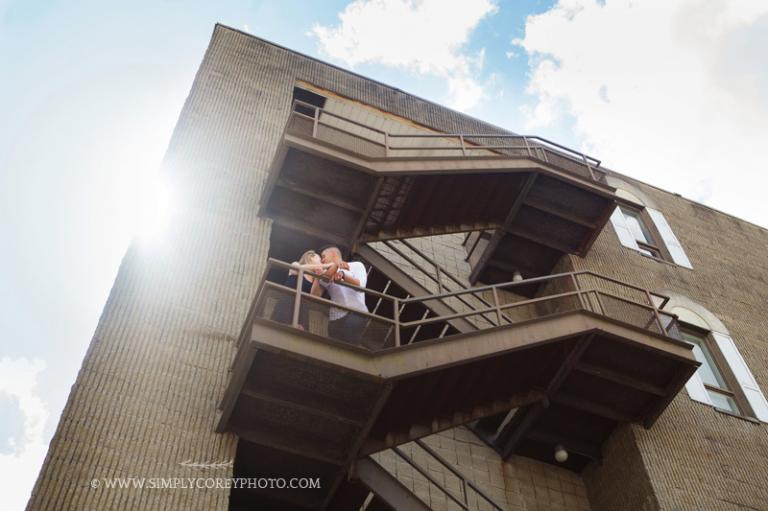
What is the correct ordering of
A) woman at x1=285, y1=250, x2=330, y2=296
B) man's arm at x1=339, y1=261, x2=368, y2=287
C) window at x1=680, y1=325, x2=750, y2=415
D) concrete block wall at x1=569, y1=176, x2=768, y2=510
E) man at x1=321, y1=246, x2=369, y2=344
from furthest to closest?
window at x1=680, y1=325, x2=750, y2=415, concrete block wall at x1=569, y1=176, x2=768, y2=510, man's arm at x1=339, y1=261, x2=368, y2=287, woman at x1=285, y1=250, x2=330, y2=296, man at x1=321, y1=246, x2=369, y2=344

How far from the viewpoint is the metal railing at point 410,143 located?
11.2m

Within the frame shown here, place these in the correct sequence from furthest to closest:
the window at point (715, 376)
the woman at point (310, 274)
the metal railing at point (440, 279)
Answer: the window at point (715, 376)
the metal railing at point (440, 279)
the woman at point (310, 274)

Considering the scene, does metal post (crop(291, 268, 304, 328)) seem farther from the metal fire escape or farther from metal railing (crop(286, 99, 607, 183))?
metal railing (crop(286, 99, 607, 183))

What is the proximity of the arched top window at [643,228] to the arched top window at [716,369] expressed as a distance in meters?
1.64

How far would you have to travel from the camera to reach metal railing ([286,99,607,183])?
1124cm

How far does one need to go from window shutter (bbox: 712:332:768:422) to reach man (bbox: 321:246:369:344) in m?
7.92

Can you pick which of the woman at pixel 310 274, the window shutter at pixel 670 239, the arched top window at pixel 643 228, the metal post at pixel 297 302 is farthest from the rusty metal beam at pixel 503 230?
the metal post at pixel 297 302

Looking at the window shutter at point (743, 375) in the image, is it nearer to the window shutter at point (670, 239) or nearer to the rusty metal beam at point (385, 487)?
the window shutter at point (670, 239)

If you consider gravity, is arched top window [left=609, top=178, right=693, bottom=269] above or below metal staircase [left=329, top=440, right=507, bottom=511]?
above

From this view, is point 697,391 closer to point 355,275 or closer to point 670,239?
point 670,239

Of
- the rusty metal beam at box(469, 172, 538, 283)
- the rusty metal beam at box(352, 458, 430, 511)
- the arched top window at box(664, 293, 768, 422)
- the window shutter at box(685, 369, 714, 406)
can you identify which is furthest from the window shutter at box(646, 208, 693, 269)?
the rusty metal beam at box(352, 458, 430, 511)

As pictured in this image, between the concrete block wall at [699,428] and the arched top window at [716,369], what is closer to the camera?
the concrete block wall at [699,428]

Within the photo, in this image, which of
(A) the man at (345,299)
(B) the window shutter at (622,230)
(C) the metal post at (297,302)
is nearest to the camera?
(C) the metal post at (297,302)

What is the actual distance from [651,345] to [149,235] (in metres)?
7.43
